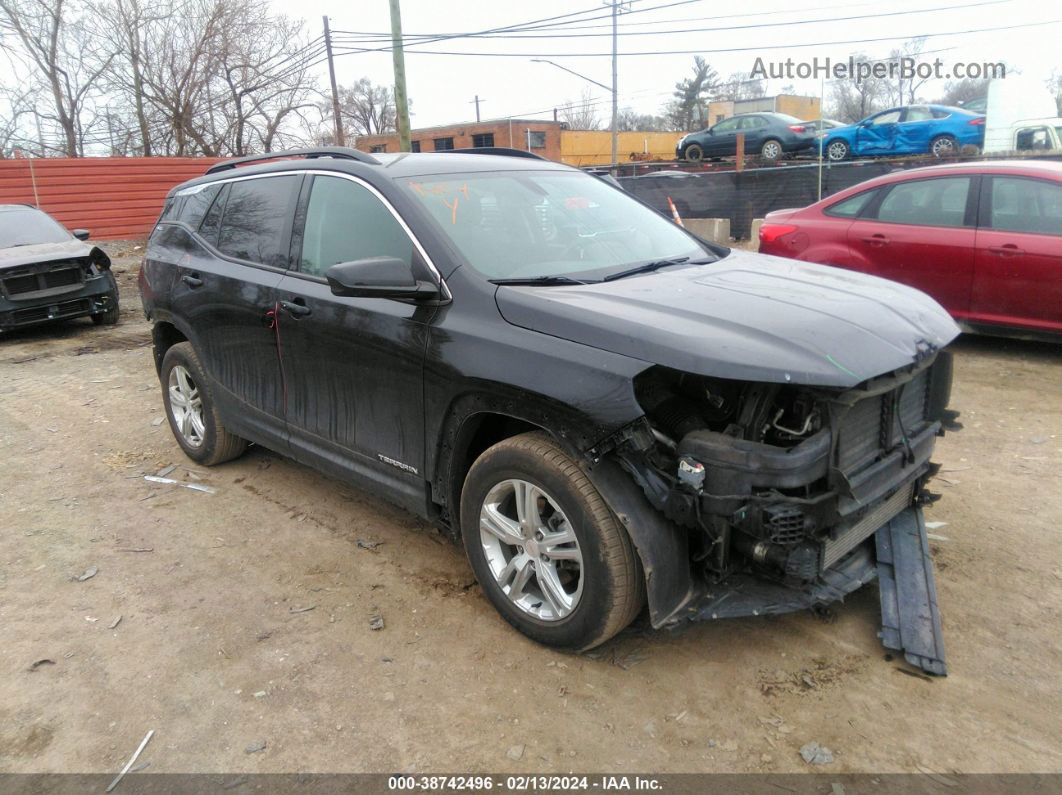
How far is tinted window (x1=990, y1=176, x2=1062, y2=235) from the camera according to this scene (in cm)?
617

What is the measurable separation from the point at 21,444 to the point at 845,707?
5.82 metres

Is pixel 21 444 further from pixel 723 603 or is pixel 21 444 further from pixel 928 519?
pixel 928 519

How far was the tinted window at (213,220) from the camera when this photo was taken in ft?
15.2

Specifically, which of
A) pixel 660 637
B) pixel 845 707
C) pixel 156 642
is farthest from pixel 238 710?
pixel 845 707

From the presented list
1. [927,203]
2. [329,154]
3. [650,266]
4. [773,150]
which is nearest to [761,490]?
[650,266]

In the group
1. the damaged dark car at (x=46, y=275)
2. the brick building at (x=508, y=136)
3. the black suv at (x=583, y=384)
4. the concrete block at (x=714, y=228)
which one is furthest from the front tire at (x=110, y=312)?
the brick building at (x=508, y=136)

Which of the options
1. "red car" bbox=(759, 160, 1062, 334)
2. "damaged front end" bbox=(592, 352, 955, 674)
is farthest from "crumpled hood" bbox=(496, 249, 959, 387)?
"red car" bbox=(759, 160, 1062, 334)

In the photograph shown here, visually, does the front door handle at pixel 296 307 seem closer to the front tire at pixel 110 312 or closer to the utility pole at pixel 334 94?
the front tire at pixel 110 312

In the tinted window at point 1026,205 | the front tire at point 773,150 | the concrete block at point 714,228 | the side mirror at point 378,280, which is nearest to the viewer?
the side mirror at point 378,280

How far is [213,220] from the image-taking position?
468 cm

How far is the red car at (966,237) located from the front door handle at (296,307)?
521 centimetres

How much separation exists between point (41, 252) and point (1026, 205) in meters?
10.7

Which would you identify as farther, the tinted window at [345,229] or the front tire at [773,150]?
the front tire at [773,150]

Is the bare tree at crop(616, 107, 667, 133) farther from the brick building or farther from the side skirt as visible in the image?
the side skirt
